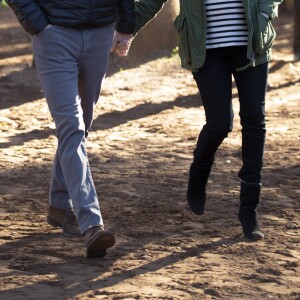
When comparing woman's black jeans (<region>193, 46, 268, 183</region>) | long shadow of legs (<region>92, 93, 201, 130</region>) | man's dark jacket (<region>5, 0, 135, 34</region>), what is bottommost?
long shadow of legs (<region>92, 93, 201, 130</region>)

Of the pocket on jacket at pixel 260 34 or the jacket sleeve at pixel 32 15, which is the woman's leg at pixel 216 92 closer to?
the pocket on jacket at pixel 260 34

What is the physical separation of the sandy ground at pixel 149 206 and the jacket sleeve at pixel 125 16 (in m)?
1.16

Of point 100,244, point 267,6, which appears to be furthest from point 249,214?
point 267,6

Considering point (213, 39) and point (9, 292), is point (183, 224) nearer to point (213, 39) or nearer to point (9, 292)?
point (213, 39)

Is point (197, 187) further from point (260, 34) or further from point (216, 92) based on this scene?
point (260, 34)

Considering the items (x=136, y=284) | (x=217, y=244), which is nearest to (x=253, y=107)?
(x=217, y=244)

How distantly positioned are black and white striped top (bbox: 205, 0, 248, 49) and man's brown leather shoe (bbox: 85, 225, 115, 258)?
113 centimetres

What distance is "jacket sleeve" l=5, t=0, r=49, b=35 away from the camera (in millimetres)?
5043

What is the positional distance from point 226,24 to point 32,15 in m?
1.03

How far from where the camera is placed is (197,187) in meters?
5.85

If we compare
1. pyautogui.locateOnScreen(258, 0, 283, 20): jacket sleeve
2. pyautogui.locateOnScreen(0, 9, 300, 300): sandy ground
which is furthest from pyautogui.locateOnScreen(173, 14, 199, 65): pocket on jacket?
pyautogui.locateOnScreen(0, 9, 300, 300): sandy ground

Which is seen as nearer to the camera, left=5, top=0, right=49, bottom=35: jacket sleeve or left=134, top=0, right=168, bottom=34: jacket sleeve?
left=5, top=0, right=49, bottom=35: jacket sleeve

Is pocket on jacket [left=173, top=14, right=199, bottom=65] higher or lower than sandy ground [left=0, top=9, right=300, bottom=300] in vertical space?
higher

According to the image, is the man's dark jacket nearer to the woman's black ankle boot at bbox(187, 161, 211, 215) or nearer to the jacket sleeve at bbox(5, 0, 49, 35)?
the jacket sleeve at bbox(5, 0, 49, 35)
